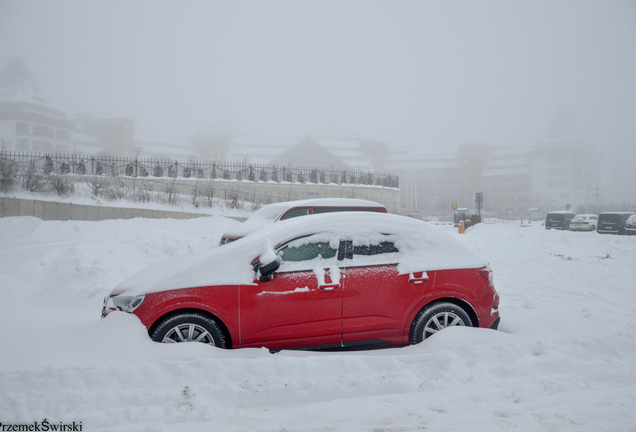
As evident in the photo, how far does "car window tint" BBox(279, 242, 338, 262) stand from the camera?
14.3 ft

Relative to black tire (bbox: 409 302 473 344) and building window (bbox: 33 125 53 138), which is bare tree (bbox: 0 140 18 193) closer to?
black tire (bbox: 409 302 473 344)

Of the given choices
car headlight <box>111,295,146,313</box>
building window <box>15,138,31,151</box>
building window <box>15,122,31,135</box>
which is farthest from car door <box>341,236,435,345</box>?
building window <box>15,122,31,135</box>

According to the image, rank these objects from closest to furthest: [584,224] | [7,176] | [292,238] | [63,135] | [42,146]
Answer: [292,238]
[7,176]
[584,224]
[42,146]
[63,135]

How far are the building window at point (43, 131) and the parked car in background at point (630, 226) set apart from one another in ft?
248

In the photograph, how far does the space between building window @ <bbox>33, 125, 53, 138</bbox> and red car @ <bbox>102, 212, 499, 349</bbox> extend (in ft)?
234

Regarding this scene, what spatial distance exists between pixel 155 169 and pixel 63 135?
53.4m

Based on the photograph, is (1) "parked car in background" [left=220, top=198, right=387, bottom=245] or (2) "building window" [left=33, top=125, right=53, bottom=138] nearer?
(1) "parked car in background" [left=220, top=198, right=387, bottom=245]

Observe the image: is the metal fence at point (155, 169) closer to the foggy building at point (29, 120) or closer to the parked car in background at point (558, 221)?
the parked car in background at point (558, 221)

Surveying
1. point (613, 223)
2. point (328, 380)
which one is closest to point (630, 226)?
point (613, 223)

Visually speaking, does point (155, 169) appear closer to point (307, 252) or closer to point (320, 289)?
point (307, 252)

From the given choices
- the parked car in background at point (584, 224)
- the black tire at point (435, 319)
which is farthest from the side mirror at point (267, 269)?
the parked car in background at point (584, 224)

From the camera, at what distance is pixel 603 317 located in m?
5.41

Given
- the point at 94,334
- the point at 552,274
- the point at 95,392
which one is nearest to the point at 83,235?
the point at 94,334

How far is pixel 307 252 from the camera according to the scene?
4406mm
